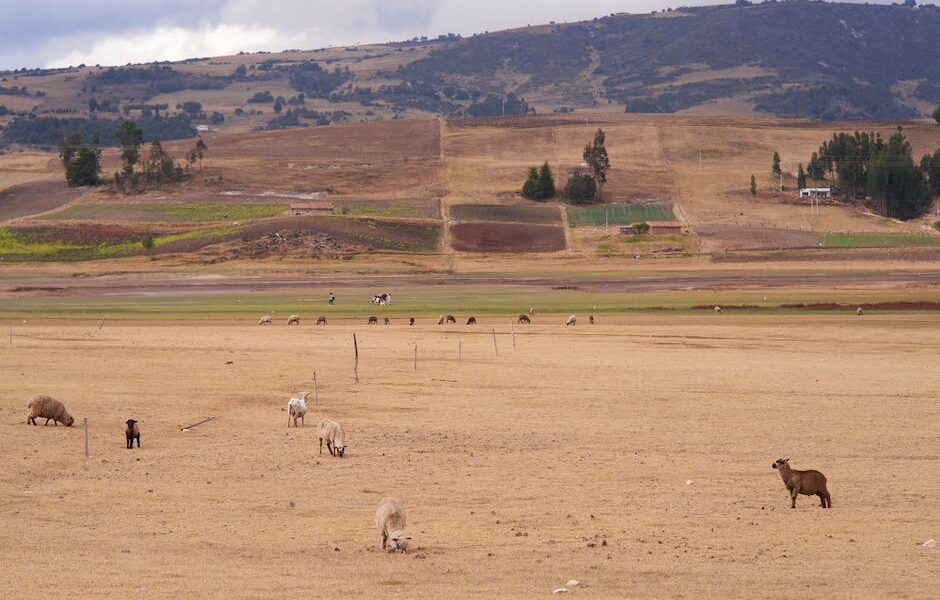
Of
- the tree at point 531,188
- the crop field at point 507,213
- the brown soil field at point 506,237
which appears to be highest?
the tree at point 531,188

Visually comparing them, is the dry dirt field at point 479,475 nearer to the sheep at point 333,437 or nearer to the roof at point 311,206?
the sheep at point 333,437

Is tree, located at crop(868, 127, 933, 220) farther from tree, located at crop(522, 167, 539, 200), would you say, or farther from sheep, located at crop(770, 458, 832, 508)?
sheep, located at crop(770, 458, 832, 508)

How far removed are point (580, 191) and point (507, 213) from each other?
470 inches

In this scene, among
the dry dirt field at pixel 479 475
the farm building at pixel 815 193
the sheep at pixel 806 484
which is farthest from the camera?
the farm building at pixel 815 193

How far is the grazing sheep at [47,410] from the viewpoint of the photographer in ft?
94.6

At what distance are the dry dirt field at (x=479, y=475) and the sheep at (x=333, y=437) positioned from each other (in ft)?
1.02

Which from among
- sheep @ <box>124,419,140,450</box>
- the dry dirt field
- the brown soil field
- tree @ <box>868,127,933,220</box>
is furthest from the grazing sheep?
tree @ <box>868,127,933,220</box>

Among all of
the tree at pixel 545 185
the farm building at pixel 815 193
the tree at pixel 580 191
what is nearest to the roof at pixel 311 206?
the tree at pixel 545 185

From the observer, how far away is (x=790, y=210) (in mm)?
131625

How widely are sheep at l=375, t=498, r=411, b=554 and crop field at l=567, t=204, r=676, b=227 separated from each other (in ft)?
360

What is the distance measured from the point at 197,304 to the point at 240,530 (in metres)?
57.2

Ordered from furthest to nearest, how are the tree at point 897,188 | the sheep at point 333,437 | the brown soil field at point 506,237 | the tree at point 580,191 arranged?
the tree at point 580,191 → the tree at point 897,188 → the brown soil field at point 506,237 → the sheep at point 333,437

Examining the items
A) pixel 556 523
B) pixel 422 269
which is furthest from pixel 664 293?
pixel 556 523

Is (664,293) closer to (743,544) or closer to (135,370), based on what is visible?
(135,370)
